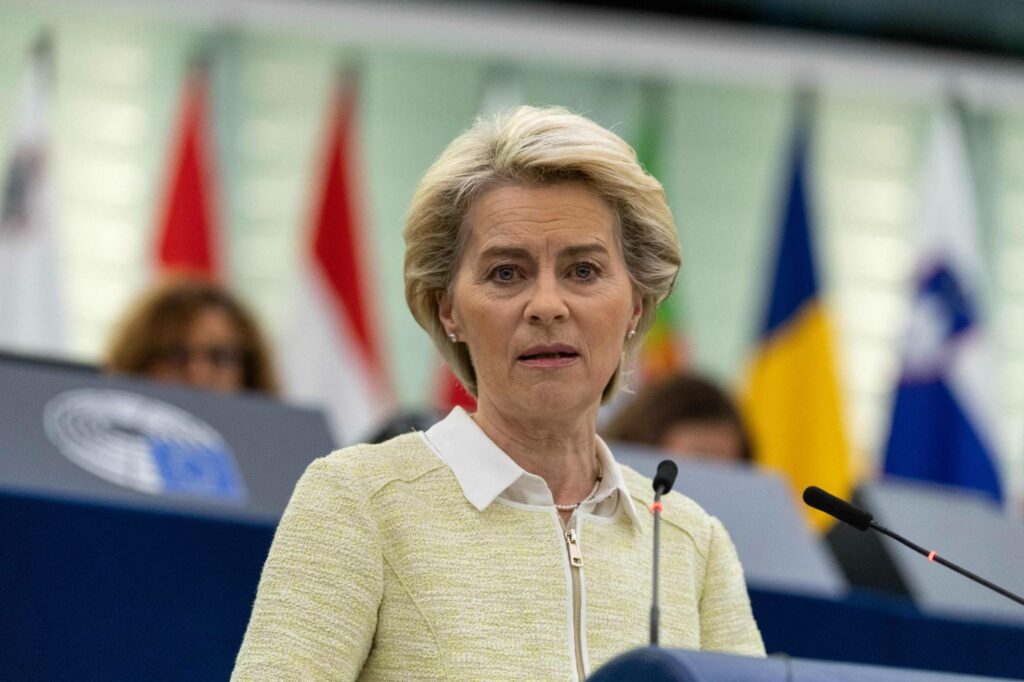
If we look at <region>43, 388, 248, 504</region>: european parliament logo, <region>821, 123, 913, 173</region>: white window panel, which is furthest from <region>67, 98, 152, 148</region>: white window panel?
A: <region>43, 388, 248, 504</region>: european parliament logo

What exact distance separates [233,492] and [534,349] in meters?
1.14

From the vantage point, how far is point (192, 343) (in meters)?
4.02

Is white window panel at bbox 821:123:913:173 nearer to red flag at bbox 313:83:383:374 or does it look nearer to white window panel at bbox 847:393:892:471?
white window panel at bbox 847:393:892:471

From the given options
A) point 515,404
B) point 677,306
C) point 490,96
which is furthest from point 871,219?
point 515,404

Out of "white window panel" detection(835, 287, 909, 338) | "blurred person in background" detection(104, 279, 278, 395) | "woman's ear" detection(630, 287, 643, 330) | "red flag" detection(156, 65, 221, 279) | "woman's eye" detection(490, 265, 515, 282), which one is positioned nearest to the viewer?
"woman's eye" detection(490, 265, 515, 282)

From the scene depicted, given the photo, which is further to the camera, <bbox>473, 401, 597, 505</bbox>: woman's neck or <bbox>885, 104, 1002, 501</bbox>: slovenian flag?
<bbox>885, 104, 1002, 501</bbox>: slovenian flag

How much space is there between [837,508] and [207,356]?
8.51 ft

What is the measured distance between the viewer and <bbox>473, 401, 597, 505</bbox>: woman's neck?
5.89 ft

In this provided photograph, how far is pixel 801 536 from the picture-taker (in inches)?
128

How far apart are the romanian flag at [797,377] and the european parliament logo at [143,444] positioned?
4433 millimetres

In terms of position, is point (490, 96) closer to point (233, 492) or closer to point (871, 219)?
point (871, 219)

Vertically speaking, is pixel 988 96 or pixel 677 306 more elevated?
pixel 988 96

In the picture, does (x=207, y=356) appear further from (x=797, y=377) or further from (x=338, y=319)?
(x=797, y=377)

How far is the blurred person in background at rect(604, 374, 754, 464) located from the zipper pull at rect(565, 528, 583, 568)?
2.31m
